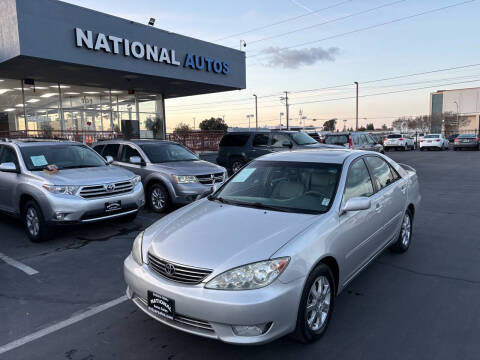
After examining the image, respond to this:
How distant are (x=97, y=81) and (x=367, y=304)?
16.3 metres

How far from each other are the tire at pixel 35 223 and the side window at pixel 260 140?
8602 mm

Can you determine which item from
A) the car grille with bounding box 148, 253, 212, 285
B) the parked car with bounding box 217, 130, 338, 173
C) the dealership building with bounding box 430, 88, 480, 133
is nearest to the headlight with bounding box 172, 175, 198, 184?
the car grille with bounding box 148, 253, 212, 285

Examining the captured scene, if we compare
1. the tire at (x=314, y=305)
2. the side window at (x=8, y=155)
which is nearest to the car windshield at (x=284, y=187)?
the tire at (x=314, y=305)

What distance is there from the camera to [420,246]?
5.62 m

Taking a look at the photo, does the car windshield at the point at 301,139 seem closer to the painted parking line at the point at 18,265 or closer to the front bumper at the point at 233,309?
the painted parking line at the point at 18,265

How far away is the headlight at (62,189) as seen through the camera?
5.89 meters

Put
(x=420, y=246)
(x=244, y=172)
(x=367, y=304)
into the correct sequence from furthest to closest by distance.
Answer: (x=420, y=246) < (x=244, y=172) < (x=367, y=304)

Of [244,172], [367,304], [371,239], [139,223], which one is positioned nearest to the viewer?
[367,304]

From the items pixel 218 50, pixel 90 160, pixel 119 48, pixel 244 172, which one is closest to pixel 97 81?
pixel 119 48

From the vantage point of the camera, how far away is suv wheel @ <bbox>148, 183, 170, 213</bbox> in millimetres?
8055

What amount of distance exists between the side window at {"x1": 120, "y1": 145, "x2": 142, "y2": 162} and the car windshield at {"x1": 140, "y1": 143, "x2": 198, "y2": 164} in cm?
26

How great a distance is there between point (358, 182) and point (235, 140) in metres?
10.2

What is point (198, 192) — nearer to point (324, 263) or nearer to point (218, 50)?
point (324, 263)

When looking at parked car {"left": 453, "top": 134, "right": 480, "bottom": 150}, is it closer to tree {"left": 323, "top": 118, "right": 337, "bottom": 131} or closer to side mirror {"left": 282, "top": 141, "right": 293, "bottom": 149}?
side mirror {"left": 282, "top": 141, "right": 293, "bottom": 149}
